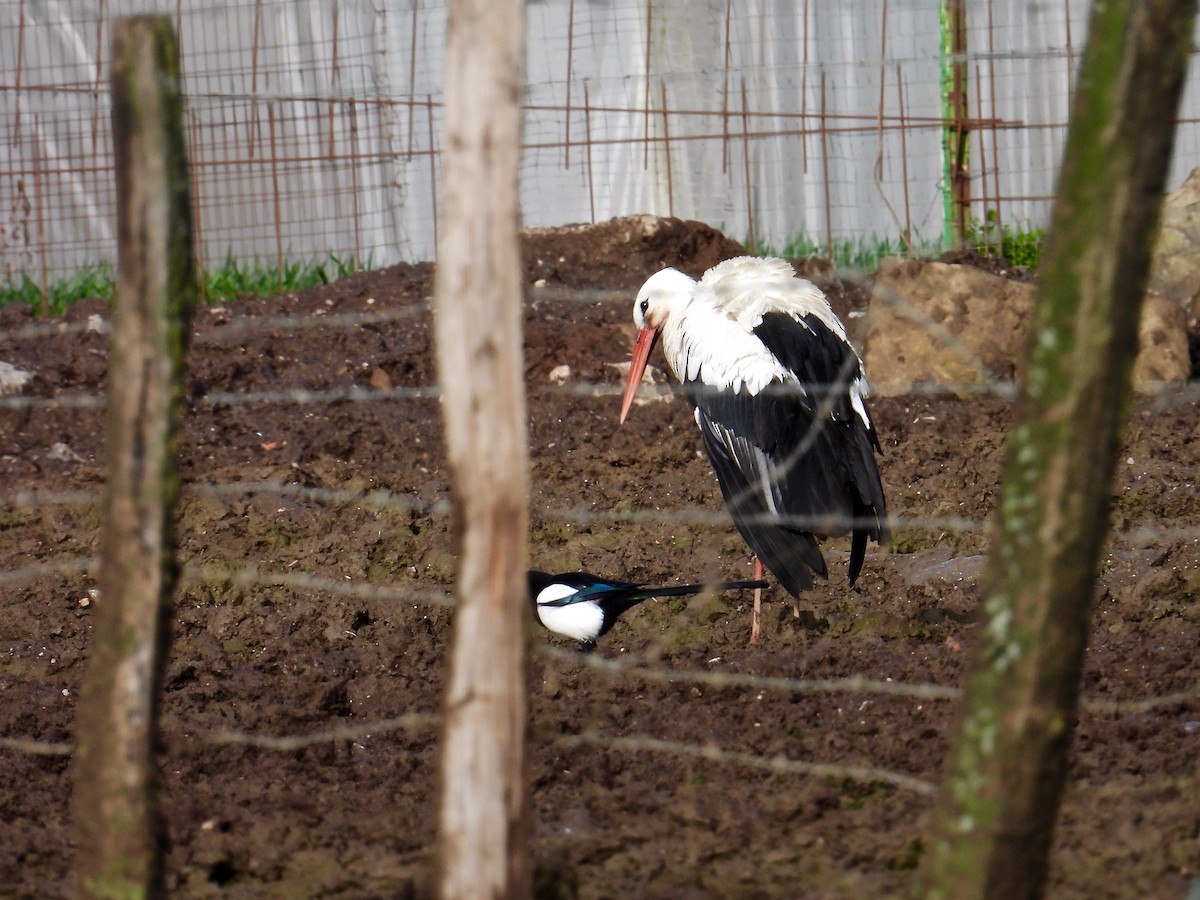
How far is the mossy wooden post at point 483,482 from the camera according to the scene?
1.96 m

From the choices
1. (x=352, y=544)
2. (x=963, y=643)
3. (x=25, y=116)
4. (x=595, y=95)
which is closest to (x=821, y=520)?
(x=963, y=643)

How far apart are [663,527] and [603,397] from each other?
68.9 inches

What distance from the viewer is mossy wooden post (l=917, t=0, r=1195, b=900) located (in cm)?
174

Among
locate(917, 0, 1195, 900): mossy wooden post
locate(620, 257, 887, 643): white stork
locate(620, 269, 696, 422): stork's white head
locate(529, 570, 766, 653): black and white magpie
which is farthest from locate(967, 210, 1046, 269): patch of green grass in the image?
locate(917, 0, 1195, 900): mossy wooden post

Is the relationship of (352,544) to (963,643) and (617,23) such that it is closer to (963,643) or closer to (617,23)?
(963,643)

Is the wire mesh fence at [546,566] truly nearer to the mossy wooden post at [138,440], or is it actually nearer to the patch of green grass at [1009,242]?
the mossy wooden post at [138,440]

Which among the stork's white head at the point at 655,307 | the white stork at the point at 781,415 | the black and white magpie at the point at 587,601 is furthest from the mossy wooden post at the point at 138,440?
the stork's white head at the point at 655,307

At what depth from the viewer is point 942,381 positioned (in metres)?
6.91

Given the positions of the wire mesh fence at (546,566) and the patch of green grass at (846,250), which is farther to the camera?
the patch of green grass at (846,250)

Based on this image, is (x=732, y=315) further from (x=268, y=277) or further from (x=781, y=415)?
(x=268, y=277)

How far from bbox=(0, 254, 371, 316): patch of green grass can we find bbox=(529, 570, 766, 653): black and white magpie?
16.7 ft

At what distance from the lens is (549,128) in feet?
32.5

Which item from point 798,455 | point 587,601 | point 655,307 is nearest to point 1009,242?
point 655,307

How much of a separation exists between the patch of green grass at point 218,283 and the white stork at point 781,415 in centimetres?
474
